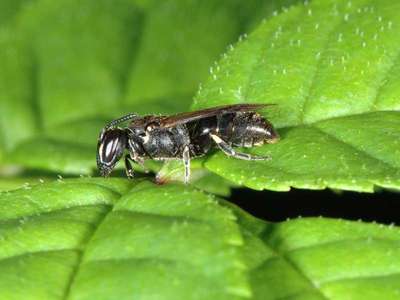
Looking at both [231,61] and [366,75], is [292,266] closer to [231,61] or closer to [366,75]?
[366,75]

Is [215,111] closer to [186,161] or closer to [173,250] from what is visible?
[186,161]

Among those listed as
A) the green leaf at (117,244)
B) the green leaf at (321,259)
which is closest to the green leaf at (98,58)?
the green leaf at (117,244)

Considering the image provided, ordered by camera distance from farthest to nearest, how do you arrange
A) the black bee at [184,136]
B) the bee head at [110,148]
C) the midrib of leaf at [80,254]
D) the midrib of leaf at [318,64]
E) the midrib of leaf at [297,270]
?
the bee head at [110,148]
the black bee at [184,136]
the midrib of leaf at [318,64]
the midrib of leaf at [297,270]
the midrib of leaf at [80,254]

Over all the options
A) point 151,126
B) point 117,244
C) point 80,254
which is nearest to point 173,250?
point 117,244

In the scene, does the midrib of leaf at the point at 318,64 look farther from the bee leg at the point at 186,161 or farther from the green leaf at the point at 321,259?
the green leaf at the point at 321,259

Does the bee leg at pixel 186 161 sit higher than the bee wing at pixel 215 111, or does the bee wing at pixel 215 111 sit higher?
the bee wing at pixel 215 111

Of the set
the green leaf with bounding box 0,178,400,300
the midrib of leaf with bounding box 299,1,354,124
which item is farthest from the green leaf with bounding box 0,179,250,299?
the midrib of leaf with bounding box 299,1,354,124

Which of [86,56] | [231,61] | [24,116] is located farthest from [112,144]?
[86,56]
